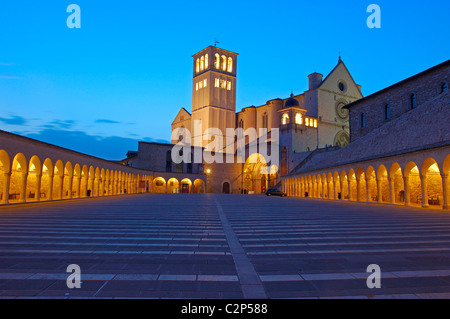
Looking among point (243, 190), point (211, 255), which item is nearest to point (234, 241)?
point (211, 255)

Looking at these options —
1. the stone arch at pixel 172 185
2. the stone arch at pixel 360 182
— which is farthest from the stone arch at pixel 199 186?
the stone arch at pixel 360 182

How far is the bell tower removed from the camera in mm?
70812

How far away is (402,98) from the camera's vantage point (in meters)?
32.8

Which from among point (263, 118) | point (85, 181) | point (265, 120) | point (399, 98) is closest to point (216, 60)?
point (263, 118)

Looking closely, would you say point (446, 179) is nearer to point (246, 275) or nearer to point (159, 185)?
point (246, 275)

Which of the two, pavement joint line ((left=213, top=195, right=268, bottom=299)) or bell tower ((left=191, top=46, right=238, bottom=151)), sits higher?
bell tower ((left=191, top=46, right=238, bottom=151))

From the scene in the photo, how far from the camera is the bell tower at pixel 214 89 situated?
7081 cm

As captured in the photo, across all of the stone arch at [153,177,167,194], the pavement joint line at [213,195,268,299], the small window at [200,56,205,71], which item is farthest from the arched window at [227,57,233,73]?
the pavement joint line at [213,195,268,299]

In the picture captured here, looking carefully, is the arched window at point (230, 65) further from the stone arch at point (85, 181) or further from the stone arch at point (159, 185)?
the stone arch at point (85, 181)

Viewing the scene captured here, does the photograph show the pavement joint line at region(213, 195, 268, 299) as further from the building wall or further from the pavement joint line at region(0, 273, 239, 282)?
the building wall

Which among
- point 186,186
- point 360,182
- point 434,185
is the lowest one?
point 186,186

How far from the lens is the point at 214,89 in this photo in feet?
234

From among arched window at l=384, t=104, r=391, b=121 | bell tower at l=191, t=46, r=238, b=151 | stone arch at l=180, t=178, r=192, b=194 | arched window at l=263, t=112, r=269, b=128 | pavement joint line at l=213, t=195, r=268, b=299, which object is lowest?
pavement joint line at l=213, t=195, r=268, b=299

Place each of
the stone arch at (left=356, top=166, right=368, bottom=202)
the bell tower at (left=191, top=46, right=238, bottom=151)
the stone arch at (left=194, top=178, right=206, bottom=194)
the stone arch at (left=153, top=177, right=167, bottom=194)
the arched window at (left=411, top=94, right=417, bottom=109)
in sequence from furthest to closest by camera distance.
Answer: the bell tower at (left=191, top=46, right=238, bottom=151)
the stone arch at (left=194, top=178, right=206, bottom=194)
the stone arch at (left=153, top=177, right=167, bottom=194)
the arched window at (left=411, top=94, right=417, bottom=109)
the stone arch at (left=356, top=166, right=368, bottom=202)
